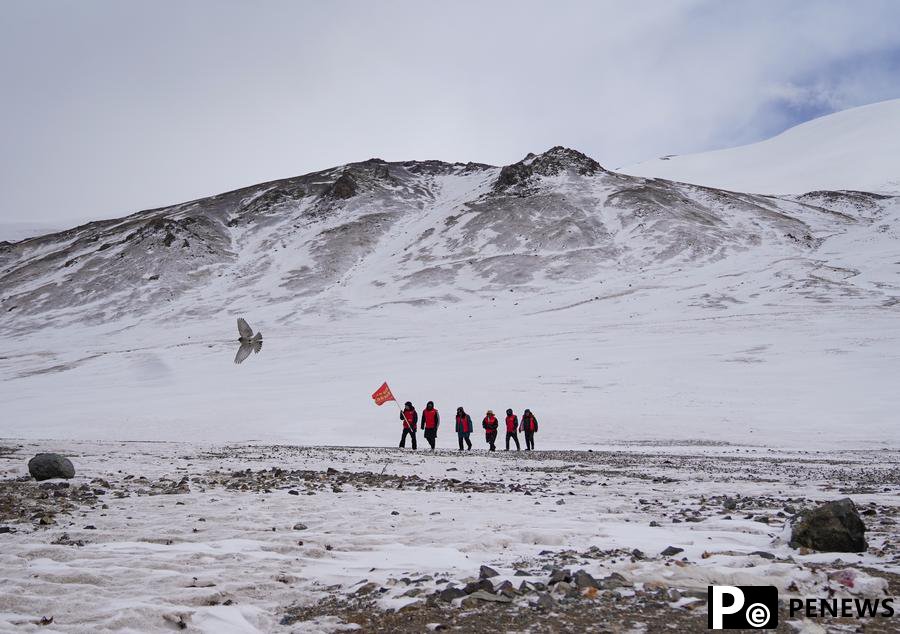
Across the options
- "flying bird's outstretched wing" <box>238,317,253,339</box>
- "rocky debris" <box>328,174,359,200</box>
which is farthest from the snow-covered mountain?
"flying bird's outstretched wing" <box>238,317,253,339</box>

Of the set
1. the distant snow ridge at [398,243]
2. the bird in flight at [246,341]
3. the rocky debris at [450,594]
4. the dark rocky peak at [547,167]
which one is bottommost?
the rocky debris at [450,594]

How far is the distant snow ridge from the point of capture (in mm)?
85875

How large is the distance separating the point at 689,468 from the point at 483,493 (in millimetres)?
7178

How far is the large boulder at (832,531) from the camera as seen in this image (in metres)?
7.05

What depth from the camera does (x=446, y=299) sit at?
258 ft

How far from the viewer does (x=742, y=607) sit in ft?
17.6

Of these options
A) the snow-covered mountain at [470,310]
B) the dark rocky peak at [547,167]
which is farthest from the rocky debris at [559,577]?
the dark rocky peak at [547,167]

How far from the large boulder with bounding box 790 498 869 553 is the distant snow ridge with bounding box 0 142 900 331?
66.2 metres

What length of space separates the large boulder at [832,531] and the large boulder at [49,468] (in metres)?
12.9

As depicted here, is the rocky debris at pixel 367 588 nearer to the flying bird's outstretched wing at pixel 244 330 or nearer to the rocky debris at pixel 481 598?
the rocky debris at pixel 481 598

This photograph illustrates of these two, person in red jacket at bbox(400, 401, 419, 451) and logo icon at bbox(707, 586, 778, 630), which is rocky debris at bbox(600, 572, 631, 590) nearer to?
logo icon at bbox(707, 586, 778, 630)

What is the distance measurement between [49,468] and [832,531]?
13486mm

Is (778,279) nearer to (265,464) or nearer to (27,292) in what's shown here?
(265,464)

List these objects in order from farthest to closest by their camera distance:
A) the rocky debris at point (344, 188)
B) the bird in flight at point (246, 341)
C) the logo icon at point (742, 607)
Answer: the rocky debris at point (344, 188), the bird in flight at point (246, 341), the logo icon at point (742, 607)
